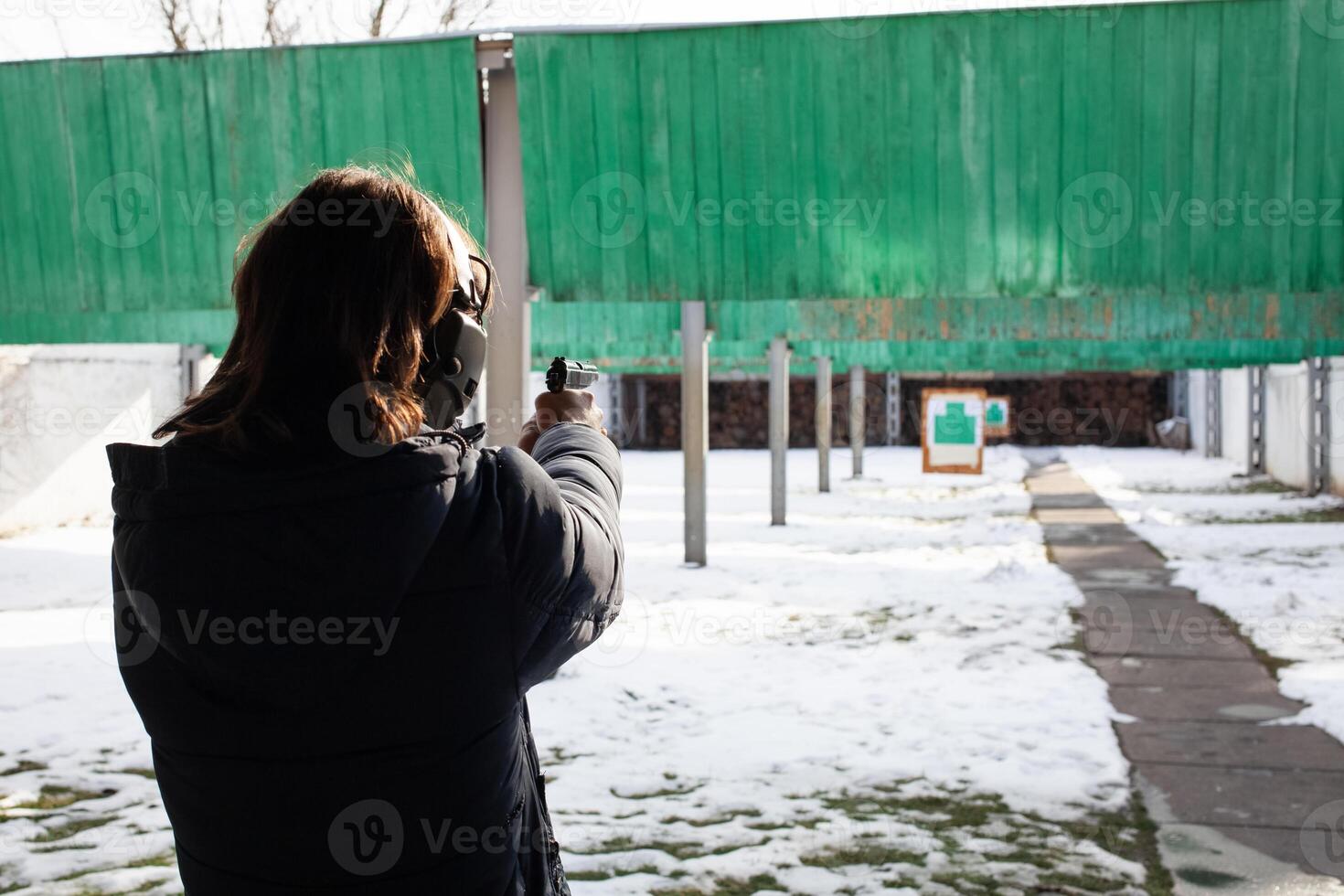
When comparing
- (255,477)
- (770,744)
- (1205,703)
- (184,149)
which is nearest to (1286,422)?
(1205,703)

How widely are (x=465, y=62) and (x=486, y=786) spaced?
6722 mm

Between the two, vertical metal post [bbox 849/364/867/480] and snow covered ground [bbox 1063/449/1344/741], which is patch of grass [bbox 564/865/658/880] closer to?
snow covered ground [bbox 1063/449/1344/741]

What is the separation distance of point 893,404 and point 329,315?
34.9 metres

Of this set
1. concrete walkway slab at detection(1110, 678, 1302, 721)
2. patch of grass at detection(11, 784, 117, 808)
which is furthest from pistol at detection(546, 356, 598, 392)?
concrete walkway slab at detection(1110, 678, 1302, 721)

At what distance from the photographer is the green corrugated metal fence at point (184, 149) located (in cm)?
737

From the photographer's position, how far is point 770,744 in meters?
5.20

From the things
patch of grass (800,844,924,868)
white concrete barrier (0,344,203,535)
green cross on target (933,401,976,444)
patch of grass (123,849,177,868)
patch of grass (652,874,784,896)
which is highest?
white concrete barrier (0,344,203,535)

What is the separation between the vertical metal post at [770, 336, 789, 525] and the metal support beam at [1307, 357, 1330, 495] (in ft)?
29.7

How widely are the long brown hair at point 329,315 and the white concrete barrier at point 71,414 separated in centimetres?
1196

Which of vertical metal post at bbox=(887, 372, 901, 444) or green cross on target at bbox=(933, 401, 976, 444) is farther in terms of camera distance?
Result: vertical metal post at bbox=(887, 372, 901, 444)

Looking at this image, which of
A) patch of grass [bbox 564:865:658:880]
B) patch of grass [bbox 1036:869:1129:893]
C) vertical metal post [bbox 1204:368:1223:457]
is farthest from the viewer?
vertical metal post [bbox 1204:368:1223:457]

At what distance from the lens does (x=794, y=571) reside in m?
10.5

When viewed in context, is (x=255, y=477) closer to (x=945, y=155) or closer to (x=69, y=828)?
(x=69, y=828)

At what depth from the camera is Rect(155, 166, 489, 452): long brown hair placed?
1192 mm
